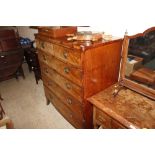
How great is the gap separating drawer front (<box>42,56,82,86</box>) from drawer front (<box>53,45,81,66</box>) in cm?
7

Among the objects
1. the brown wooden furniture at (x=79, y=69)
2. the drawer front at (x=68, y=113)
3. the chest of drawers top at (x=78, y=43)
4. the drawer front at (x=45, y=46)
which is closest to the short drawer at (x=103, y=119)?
the brown wooden furniture at (x=79, y=69)

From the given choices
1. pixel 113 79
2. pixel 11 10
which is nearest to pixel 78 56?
pixel 113 79

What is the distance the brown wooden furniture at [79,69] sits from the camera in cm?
158

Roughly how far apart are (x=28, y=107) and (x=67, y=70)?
167cm

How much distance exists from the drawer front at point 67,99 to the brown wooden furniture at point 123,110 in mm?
259

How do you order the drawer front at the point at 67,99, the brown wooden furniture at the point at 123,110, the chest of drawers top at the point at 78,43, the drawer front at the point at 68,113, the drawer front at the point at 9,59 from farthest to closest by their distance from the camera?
the drawer front at the point at 9,59 < the drawer front at the point at 68,113 < the drawer front at the point at 67,99 < the chest of drawers top at the point at 78,43 < the brown wooden furniture at the point at 123,110

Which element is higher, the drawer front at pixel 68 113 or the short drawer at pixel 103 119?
the short drawer at pixel 103 119

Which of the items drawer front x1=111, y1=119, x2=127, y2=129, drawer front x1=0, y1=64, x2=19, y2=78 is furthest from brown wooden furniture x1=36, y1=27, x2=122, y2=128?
drawer front x1=0, y1=64, x2=19, y2=78

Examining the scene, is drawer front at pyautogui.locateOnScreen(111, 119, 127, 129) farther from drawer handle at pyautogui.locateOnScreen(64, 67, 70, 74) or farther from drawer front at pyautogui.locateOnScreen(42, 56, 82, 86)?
drawer handle at pyautogui.locateOnScreen(64, 67, 70, 74)

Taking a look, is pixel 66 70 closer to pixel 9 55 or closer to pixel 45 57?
pixel 45 57

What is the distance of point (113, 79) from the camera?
2.00 meters

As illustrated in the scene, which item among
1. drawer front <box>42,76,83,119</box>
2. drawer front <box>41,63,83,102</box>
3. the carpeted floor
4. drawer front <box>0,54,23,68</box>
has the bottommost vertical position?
the carpeted floor

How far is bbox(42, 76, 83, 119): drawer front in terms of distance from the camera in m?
1.97

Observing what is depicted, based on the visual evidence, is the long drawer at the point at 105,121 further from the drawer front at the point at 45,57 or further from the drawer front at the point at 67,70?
the drawer front at the point at 45,57
